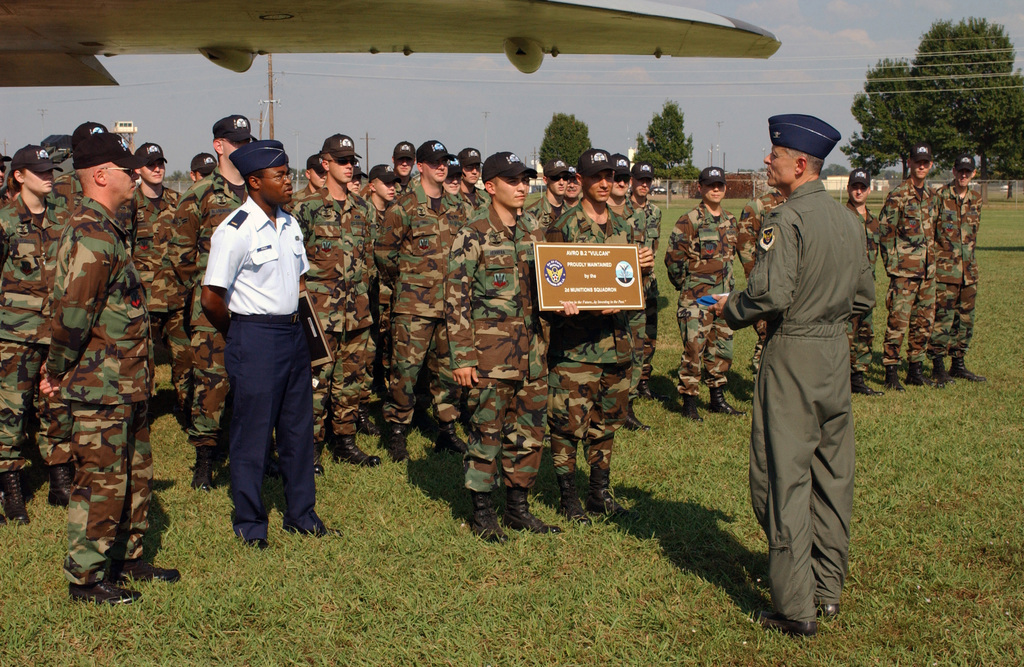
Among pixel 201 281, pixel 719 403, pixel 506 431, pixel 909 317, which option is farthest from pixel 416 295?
pixel 909 317

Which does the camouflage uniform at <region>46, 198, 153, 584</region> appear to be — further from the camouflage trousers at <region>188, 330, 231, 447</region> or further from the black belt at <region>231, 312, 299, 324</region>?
the camouflage trousers at <region>188, 330, 231, 447</region>

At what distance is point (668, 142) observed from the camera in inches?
3253

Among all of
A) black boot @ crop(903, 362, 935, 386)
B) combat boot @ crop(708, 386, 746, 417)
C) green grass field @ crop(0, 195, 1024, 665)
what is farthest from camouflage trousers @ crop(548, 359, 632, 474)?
black boot @ crop(903, 362, 935, 386)

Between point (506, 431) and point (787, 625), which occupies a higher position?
point (506, 431)

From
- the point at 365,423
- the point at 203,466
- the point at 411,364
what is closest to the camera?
the point at 203,466

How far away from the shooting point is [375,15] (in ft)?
22.6

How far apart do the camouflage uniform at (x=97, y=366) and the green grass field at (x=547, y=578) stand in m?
0.45

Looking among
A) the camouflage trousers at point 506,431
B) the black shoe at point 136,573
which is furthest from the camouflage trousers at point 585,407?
the black shoe at point 136,573

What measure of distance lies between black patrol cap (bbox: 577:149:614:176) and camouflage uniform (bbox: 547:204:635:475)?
289 mm

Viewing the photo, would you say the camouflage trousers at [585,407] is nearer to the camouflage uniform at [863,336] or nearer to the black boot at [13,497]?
the black boot at [13,497]

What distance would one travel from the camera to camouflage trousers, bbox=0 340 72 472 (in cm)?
588

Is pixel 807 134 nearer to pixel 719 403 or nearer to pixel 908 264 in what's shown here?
pixel 719 403

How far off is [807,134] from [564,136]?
10971 cm

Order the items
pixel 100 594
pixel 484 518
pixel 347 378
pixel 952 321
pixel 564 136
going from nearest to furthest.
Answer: pixel 100 594
pixel 484 518
pixel 347 378
pixel 952 321
pixel 564 136
